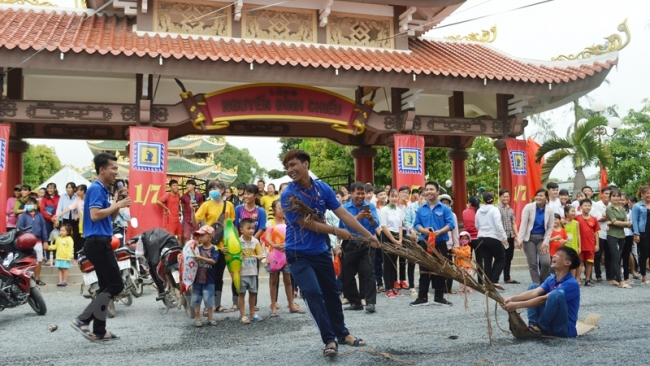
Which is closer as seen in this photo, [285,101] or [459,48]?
[285,101]

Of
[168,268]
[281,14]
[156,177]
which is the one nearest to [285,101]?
[281,14]

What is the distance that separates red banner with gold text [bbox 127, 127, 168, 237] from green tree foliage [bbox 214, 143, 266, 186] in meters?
49.9

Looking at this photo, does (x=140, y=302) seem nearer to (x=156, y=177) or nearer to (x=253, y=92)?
(x=156, y=177)

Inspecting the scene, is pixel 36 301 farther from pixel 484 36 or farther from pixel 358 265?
pixel 484 36

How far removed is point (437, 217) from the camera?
25.7 feet

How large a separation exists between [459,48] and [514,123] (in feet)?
8.22

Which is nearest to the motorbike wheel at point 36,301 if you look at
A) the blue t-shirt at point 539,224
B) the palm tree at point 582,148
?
the blue t-shirt at point 539,224

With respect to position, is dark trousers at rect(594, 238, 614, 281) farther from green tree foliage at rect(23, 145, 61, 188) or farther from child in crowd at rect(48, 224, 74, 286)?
green tree foliage at rect(23, 145, 61, 188)

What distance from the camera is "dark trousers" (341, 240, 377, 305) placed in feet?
23.7

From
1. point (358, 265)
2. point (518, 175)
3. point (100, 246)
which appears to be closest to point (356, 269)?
point (358, 265)

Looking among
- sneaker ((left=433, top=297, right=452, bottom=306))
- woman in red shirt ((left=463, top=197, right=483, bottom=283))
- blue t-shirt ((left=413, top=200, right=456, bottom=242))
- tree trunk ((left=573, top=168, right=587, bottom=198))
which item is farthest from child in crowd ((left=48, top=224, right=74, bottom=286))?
tree trunk ((left=573, top=168, right=587, bottom=198))

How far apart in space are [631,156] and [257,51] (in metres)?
17.0

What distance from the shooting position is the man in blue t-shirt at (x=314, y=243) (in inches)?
182

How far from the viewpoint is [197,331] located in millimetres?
6133
